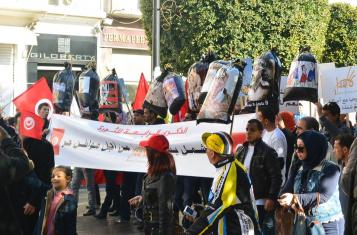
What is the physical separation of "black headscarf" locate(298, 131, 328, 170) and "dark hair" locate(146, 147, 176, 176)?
1.21m

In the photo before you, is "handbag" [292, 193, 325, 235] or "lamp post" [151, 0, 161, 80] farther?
"lamp post" [151, 0, 161, 80]

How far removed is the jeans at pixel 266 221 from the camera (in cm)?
746

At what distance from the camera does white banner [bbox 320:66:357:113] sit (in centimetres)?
1053

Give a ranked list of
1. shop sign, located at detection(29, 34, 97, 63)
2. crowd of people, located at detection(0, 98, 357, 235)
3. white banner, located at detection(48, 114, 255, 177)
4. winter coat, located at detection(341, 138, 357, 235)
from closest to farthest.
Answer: winter coat, located at detection(341, 138, 357, 235) < crowd of people, located at detection(0, 98, 357, 235) < white banner, located at detection(48, 114, 255, 177) < shop sign, located at detection(29, 34, 97, 63)

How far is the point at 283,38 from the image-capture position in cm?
2059

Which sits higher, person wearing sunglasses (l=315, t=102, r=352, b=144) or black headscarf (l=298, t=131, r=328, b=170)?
person wearing sunglasses (l=315, t=102, r=352, b=144)

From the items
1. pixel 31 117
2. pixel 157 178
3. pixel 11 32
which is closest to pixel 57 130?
pixel 31 117

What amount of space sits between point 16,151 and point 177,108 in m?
3.48

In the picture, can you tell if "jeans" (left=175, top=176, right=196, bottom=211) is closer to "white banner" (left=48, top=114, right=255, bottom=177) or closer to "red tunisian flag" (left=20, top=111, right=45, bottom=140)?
"white banner" (left=48, top=114, right=255, bottom=177)

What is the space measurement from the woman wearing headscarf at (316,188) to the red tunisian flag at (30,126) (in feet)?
11.2

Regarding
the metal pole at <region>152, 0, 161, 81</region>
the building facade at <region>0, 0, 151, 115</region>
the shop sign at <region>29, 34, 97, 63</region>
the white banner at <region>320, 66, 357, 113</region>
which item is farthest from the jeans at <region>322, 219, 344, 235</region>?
the shop sign at <region>29, 34, 97, 63</region>

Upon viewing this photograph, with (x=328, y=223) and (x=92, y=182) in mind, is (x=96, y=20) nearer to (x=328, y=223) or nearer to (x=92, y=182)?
(x=92, y=182)

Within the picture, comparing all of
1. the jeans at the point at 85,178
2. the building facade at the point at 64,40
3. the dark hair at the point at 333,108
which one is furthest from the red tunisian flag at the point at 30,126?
the building facade at the point at 64,40

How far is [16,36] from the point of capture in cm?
2294
